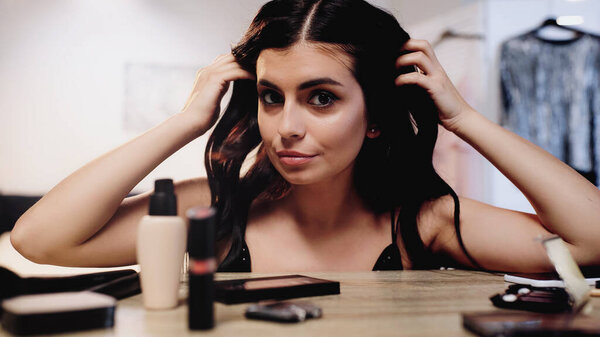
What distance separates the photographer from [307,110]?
3.28 ft

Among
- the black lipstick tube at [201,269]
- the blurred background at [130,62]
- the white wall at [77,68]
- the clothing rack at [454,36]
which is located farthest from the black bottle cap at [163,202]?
the white wall at [77,68]

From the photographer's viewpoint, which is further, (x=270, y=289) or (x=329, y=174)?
(x=329, y=174)

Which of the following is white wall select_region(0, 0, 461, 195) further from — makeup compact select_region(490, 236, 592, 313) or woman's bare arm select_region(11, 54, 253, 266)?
makeup compact select_region(490, 236, 592, 313)

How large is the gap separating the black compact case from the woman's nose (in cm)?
30

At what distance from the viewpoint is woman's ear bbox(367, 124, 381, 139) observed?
3.94 ft

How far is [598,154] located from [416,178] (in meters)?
1.80

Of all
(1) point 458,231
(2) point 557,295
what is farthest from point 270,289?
(1) point 458,231

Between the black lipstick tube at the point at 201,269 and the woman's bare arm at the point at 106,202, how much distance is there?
560 mm

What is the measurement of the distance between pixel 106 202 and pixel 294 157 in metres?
0.38

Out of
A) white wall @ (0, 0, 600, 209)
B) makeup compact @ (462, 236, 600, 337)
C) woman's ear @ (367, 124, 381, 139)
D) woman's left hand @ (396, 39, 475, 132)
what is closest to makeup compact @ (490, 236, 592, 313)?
makeup compact @ (462, 236, 600, 337)

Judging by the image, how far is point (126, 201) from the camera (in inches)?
44.5

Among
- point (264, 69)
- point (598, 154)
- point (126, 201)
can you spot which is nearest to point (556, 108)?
point (598, 154)

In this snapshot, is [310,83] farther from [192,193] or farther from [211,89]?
[192,193]

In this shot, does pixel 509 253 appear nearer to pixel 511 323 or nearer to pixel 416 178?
pixel 416 178
